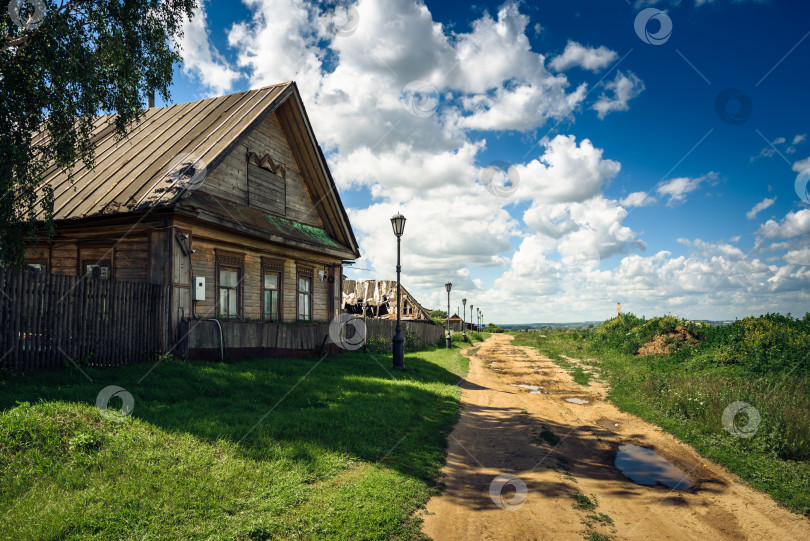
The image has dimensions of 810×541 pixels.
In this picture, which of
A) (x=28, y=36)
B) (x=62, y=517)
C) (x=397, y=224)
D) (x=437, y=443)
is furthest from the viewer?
(x=397, y=224)

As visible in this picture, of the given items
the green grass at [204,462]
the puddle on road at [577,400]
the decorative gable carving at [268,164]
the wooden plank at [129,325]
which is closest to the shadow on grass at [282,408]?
the green grass at [204,462]

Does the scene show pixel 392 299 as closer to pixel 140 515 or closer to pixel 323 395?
pixel 323 395

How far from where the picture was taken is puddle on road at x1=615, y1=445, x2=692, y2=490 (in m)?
5.97

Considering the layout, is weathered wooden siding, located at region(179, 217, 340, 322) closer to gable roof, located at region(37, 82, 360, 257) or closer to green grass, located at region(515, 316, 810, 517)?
gable roof, located at region(37, 82, 360, 257)

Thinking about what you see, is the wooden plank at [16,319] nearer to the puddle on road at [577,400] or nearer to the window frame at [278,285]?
the window frame at [278,285]

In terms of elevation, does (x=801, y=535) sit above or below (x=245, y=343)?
below

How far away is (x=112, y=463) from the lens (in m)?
4.74

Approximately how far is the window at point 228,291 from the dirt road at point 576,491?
769 centimetres

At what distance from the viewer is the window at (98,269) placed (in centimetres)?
1156

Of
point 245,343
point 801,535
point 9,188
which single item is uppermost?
point 9,188

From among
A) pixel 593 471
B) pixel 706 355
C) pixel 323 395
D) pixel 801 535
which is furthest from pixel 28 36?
pixel 706 355

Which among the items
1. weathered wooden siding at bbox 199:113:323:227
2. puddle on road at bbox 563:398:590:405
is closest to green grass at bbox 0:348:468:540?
puddle on road at bbox 563:398:590:405

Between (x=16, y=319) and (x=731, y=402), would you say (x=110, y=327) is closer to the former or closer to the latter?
(x=16, y=319)

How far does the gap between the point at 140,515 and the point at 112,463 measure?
108cm
